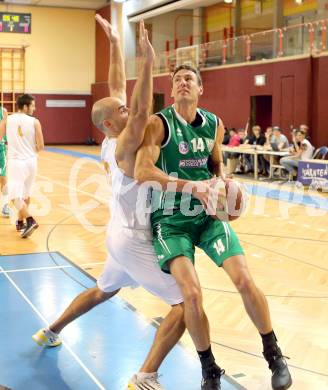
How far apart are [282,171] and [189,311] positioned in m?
13.4

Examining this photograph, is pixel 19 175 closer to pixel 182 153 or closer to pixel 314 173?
pixel 182 153

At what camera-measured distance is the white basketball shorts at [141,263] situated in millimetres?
3336

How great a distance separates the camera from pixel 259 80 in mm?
19312

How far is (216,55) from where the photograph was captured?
70.4ft

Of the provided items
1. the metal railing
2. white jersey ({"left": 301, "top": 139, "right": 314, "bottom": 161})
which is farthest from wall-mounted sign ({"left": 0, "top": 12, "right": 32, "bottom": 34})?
white jersey ({"left": 301, "top": 139, "right": 314, "bottom": 161})

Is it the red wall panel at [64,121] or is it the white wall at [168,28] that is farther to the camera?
the red wall panel at [64,121]

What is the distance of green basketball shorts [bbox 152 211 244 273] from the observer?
3.30 metres

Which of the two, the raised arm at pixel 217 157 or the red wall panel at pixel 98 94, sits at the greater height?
the red wall panel at pixel 98 94

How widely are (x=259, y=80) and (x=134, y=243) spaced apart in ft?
54.7

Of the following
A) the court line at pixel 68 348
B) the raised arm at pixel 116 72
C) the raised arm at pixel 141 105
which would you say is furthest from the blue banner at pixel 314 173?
the raised arm at pixel 141 105

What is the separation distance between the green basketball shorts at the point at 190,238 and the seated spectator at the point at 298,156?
1123 centimetres

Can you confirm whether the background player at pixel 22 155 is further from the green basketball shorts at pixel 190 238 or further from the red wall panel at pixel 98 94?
the red wall panel at pixel 98 94

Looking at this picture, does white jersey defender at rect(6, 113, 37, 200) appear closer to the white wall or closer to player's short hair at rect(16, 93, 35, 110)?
player's short hair at rect(16, 93, 35, 110)

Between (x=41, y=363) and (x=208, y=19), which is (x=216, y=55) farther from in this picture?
(x=41, y=363)
